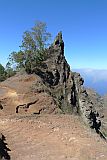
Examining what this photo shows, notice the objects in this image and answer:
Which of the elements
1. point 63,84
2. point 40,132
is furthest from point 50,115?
point 63,84

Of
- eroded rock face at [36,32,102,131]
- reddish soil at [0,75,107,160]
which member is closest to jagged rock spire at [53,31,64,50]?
eroded rock face at [36,32,102,131]

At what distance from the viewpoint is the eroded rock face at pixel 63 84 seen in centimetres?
4903

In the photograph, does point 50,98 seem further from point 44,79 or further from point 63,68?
point 63,68

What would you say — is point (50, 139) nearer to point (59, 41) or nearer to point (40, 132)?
point (40, 132)

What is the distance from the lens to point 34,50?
5512cm

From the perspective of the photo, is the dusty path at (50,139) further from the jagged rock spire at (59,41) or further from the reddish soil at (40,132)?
the jagged rock spire at (59,41)

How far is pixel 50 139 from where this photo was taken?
32812 mm

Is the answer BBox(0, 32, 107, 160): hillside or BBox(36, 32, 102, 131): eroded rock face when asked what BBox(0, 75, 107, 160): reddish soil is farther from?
BBox(36, 32, 102, 131): eroded rock face

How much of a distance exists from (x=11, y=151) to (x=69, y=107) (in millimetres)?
18965

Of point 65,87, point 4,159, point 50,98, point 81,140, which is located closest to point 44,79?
point 65,87

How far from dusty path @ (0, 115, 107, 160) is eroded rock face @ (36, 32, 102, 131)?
847 centimetres

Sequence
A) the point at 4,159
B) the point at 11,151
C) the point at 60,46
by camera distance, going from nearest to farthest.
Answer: the point at 4,159 < the point at 11,151 < the point at 60,46

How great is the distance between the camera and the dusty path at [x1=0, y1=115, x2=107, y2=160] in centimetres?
A: 2881

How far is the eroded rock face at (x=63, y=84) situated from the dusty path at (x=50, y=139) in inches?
334
